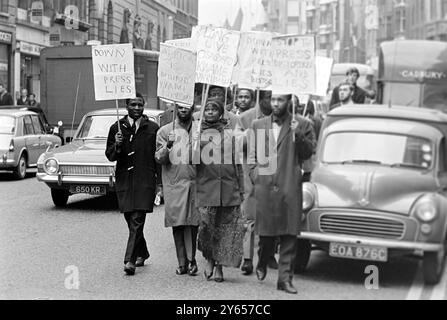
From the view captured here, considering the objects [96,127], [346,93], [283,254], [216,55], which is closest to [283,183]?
[283,254]

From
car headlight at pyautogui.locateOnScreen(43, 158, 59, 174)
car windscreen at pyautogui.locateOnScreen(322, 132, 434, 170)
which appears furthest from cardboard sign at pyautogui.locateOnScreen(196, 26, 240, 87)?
car headlight at pyautogui.locateOnScreen(43, 158, 59, 174)

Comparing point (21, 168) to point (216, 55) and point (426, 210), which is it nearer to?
point (216, 55)

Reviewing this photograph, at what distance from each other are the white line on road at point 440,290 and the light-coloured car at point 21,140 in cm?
1299

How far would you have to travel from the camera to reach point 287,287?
772 centimetres

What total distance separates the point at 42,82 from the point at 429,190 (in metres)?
16.1

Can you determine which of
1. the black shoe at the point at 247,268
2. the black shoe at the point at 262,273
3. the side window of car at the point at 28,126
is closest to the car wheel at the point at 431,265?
the black shoe at the point at 262,273

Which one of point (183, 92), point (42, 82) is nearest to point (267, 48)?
point (183, 92)

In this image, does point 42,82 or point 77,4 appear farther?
point 77,4

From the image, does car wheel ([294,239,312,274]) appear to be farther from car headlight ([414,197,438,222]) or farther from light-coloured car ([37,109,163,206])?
light-coloured car ([37,109,163,206])

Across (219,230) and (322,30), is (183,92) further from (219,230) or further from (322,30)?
(322,30)

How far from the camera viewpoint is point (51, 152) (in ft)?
47.1

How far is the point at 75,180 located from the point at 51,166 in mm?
524
